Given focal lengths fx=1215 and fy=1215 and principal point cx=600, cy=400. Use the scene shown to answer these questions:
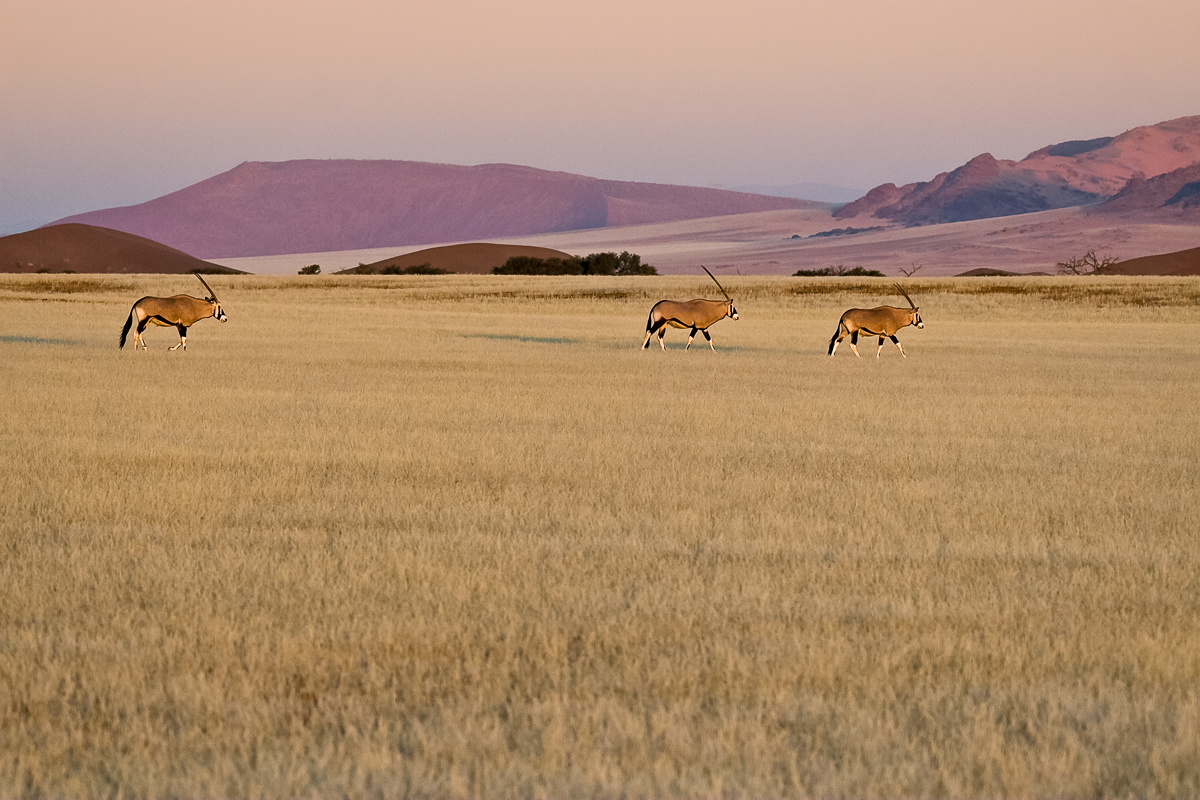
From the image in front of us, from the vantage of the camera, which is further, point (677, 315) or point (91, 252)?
point (91, 252)

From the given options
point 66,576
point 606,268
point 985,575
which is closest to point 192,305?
point 66,576

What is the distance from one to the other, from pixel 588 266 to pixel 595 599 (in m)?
125

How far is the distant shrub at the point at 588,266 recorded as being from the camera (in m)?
130

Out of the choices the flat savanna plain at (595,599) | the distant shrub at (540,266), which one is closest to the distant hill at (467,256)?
the distant shrub at (540,266)

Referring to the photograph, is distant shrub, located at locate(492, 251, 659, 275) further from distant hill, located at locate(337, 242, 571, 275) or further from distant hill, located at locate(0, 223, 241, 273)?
distant hill, located at locate(0, 223, 241, 273)

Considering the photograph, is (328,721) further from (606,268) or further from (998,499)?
(606,268)

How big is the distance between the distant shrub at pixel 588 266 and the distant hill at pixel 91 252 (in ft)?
160

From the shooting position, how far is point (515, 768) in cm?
491

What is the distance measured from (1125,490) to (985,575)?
171 inches

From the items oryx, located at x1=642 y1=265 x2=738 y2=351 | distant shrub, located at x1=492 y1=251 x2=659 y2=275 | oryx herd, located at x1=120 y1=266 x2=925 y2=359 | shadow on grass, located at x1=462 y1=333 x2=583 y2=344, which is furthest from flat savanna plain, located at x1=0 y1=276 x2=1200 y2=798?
distant shrub, located at x1=492 y1=251 x2=659 y2=275

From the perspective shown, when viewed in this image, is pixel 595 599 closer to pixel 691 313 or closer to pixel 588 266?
pixel 691 313

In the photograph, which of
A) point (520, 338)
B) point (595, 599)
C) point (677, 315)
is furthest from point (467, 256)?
point (595, 599)

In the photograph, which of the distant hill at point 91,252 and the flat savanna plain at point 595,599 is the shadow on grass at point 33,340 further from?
the distant hill at point 91,252

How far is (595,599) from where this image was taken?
7445 mm
